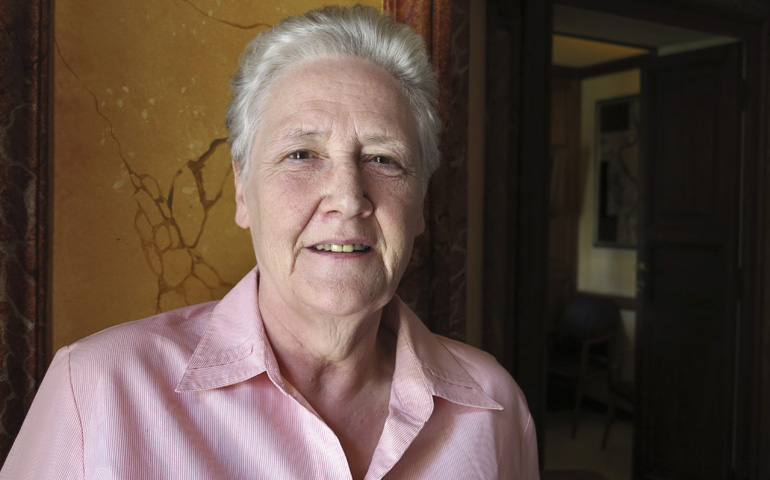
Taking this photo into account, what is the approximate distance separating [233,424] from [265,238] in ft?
0.96

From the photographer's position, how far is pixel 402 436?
1021 millimetres

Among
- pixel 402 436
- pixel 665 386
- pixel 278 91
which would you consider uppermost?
pixel 278 91

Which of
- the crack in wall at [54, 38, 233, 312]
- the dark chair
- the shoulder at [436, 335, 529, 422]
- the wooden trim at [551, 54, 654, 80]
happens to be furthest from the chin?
the wooden trim at [551, 54, 654, 80]

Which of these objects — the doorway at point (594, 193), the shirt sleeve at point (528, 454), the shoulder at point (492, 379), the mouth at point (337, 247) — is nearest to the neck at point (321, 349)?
the mouth at point (337, 247)

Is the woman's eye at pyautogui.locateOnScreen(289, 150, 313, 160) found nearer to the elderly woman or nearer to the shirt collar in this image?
the elderly woman

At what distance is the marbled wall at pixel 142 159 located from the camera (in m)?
1.23

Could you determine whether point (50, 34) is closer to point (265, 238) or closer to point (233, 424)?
point (265, 238)

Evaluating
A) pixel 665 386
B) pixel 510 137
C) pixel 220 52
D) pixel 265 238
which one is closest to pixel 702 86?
pixel 665 386

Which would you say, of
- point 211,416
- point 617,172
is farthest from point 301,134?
point 617,172

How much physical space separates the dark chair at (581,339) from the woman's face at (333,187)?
3606mm

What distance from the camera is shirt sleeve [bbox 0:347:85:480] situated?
88cm

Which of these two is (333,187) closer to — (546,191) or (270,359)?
(270,359)

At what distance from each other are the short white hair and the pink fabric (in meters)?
0.30

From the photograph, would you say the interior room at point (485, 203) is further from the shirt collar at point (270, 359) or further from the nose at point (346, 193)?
the nose at point (346, 193)
